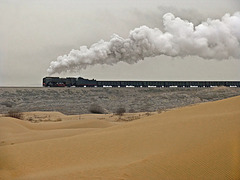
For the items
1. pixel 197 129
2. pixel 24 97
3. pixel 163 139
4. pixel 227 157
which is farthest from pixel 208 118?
pixel 24 97

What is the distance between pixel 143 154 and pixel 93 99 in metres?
37.6

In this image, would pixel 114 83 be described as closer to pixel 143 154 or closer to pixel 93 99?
pixel 93 99

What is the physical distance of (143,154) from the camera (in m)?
9.76

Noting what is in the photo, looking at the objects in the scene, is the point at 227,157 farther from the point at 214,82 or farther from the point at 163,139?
the point at 214,82

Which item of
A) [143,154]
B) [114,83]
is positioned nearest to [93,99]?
[114,83]

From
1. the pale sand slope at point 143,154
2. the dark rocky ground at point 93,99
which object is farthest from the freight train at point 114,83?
the pale sand slope at point 143,154

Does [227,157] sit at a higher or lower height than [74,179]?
higher

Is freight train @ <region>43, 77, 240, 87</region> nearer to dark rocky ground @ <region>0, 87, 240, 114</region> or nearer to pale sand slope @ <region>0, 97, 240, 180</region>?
dark rocky ground @ <region>0, 87, 240, 114</region>

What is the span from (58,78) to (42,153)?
47206 millimetres

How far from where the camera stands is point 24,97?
4684 centimetres

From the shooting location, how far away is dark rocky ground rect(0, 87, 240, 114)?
41500mm

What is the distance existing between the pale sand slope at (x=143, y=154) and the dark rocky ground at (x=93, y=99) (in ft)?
86.6

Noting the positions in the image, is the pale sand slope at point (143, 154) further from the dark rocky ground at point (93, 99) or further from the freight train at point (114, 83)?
the freight train at point (114, 83)

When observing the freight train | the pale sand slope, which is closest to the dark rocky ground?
the freight train
